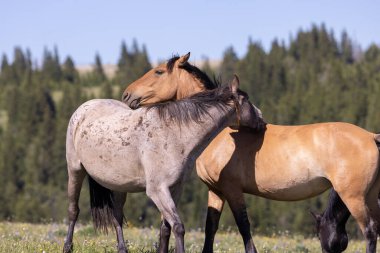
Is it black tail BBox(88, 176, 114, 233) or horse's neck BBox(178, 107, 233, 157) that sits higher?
horse's neck BBox(178, 107, 233, 157)

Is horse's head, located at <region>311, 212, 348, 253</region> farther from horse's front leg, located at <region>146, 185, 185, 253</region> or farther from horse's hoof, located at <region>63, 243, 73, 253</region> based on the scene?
horse's hoof, located at <region>63, 243, 73, 253</region>

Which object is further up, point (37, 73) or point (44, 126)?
point (37, 73)

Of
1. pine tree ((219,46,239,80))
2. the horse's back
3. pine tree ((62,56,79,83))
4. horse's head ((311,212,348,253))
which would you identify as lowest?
horse's head ((311,212,348,253))

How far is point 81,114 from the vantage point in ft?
28.8

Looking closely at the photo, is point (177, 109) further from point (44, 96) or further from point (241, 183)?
point (44, 96)

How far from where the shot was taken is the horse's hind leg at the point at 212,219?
8.57 metres

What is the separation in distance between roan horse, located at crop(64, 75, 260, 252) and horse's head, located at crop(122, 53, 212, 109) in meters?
0.64

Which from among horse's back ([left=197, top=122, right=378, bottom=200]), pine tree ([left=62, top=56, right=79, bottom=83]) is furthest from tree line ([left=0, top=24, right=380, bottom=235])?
horse's back ([left=197, top=122, right=378, bottom=200])

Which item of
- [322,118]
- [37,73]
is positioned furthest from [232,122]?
[37,73]

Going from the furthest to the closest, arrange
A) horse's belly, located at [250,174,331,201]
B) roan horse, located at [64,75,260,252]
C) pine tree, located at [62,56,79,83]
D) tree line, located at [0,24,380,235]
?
pine tree, located at [62,56,79,83]
tree line, located at [0,24,380,235]
horse's belly, located at [250,174,331,201]
roan horse, located at [64,75,260,252]

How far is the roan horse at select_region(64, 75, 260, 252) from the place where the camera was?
23.8 feet

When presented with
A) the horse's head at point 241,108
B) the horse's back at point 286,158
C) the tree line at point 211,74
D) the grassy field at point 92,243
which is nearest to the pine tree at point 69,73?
the tree line at point 211,74

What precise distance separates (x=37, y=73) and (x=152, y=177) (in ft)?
581

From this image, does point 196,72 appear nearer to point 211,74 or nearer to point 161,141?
point 161,141
